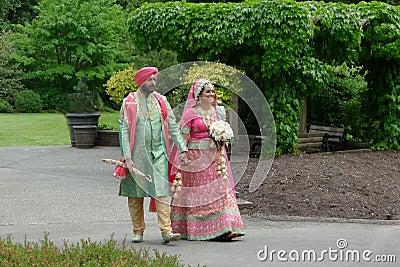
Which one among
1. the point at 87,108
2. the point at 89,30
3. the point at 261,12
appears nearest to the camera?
the point at 261,12

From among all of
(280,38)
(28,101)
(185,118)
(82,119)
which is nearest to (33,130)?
(82,119)

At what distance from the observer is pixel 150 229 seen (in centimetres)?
847

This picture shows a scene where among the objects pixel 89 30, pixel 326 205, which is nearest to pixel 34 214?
pixel 326 205

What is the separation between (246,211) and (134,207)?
9.33 feet

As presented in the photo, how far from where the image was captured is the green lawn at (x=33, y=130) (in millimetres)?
23172

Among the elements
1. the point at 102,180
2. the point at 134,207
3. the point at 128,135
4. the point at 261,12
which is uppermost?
the point at 261,12

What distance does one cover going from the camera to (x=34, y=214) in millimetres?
9422

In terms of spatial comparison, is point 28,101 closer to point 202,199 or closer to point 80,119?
point 80,119

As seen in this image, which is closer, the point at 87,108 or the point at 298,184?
the point at 298,184

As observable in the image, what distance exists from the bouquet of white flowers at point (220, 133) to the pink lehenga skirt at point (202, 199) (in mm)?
230

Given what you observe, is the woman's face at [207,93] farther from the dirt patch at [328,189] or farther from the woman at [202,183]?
the dirt patch at [328,189]

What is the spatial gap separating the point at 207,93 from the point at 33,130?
21.8 meters

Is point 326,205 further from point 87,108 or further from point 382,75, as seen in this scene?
point 87,108

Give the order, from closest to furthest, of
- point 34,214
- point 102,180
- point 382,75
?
point 34,214 < point 102,180 < point 382,75
